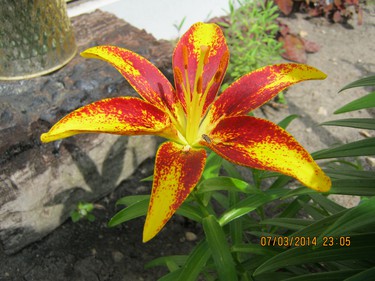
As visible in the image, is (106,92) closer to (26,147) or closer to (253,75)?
(26,147)

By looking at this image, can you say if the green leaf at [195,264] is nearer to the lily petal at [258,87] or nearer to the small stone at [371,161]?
the lily petal at [258,87]

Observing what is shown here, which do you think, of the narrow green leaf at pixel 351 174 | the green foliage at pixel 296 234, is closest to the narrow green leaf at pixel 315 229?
the green foliage at pixel 296 234

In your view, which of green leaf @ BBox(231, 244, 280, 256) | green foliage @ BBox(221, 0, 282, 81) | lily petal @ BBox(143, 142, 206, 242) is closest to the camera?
lily petal @ BBox(143, 142, 206, 242)

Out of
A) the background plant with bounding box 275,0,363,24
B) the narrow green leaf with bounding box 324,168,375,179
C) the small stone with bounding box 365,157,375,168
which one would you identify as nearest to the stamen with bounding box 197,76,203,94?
the narrow green leaf with bounding box 324,168,375,179

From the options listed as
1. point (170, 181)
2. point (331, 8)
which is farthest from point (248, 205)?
point (331, 8)

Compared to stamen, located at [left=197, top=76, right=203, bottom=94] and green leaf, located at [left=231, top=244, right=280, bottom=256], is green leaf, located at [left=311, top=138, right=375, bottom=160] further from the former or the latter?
stamen, located at [left=197, top=76, right=203, bottom=94]

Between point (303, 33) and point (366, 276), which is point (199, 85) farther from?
point (303, 33)
